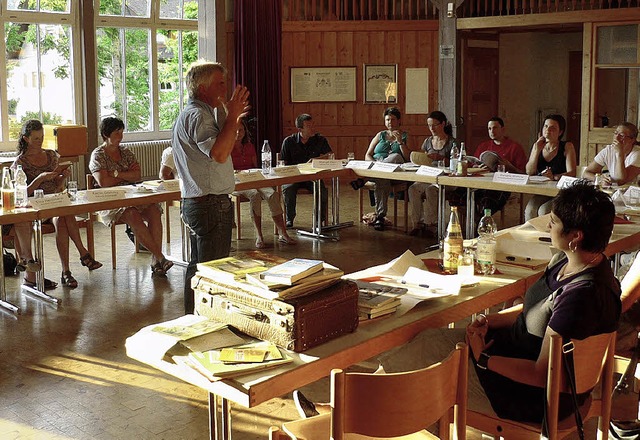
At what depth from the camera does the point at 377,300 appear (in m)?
3.11

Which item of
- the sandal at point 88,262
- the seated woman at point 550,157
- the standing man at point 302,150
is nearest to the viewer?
the sandal at point 88,262

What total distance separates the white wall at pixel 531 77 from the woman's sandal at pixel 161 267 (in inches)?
305

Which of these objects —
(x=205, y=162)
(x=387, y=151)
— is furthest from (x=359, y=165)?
(x=205, y=162)

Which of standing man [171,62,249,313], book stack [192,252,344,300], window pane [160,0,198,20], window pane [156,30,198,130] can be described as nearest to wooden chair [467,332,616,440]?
book stack [192,252,344,300]

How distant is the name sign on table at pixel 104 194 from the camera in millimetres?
6243

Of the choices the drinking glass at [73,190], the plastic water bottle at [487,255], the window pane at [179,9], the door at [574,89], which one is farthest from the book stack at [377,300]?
the door at [574,89]

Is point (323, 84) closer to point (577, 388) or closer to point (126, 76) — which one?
point (126, 76)

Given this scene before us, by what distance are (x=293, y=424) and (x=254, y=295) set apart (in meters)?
0.43

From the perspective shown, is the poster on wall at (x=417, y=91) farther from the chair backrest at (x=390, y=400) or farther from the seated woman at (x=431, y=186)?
the chair backrest at (x=390, y=400)

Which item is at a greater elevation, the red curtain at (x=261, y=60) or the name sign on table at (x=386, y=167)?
the red curtain at (x=261, y=60)

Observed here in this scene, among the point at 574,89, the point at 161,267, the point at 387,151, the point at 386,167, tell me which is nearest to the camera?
the point at 161,267

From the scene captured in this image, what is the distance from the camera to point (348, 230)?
8758 millimetres

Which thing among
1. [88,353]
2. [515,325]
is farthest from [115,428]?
[515,325]

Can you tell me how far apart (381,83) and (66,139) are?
453 centimetres
